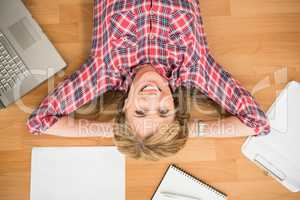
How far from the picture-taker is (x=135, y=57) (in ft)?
3.17

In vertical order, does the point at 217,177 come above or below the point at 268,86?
below

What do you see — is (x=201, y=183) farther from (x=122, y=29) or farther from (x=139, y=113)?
(x=122, y=29)

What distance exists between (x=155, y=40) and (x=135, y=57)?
0.25 feet

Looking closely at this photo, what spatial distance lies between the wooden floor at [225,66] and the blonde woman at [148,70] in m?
0.05

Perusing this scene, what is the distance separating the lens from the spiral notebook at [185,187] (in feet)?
3.22

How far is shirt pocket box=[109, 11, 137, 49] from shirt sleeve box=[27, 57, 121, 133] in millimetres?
78

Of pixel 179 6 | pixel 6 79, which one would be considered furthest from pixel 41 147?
pixel 179 6

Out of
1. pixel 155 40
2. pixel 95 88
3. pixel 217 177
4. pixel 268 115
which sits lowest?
pixel 217 177

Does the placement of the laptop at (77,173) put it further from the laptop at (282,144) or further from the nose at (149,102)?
the laptop at (282,144)

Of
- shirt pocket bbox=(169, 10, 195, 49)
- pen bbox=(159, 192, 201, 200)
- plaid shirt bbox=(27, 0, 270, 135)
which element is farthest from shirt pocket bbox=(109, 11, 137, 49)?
pen bbox=(159, 192, 201, 200)

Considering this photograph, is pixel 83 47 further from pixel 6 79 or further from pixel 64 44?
pixel 6 79

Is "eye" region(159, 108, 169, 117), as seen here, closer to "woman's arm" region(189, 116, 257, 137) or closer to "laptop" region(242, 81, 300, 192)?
"woman's arm" region(189, 116, 257, 137)

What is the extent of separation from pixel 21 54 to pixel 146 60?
0.37 meters

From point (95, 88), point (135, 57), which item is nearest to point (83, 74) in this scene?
point (95, 88)
